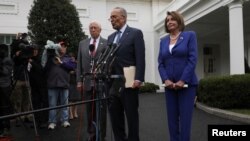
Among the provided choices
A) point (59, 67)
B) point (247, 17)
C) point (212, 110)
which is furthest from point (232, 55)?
point (59, 67)

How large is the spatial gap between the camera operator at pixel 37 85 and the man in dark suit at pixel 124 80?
2.96 meters

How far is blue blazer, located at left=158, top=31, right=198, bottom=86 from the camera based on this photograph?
4.07 m

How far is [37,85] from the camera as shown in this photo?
7305mm

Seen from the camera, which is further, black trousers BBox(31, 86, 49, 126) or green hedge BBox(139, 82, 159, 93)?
green hedge BBox(139, 82, 159, 93)

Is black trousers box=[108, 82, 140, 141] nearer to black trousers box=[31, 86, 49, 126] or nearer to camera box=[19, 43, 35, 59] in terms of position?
camera box=[19, 43, 35, 59]

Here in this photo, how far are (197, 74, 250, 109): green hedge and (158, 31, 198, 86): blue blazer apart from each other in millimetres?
5215

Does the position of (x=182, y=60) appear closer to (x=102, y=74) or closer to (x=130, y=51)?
(x=130, y=51)

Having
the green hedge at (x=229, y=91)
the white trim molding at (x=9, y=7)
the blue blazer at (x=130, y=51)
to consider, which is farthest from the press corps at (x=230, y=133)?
the white trim molding at (x=9, y=7)

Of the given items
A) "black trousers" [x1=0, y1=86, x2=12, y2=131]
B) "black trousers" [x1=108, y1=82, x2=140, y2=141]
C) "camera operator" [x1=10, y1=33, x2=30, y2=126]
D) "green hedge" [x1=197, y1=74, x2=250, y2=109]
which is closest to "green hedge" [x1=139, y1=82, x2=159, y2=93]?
"green hedge" [x1=197, y1=74, x2=250, y2=109]

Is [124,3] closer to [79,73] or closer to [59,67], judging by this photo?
[59,67]

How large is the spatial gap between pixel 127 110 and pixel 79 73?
143cm

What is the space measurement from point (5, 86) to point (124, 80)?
2730 millimetres

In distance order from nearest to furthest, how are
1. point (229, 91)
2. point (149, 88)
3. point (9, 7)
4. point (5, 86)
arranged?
point (5, 86)
point (229, 91)
point (9, 7)
point (149, 88)

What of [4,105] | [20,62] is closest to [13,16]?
[20,62]
